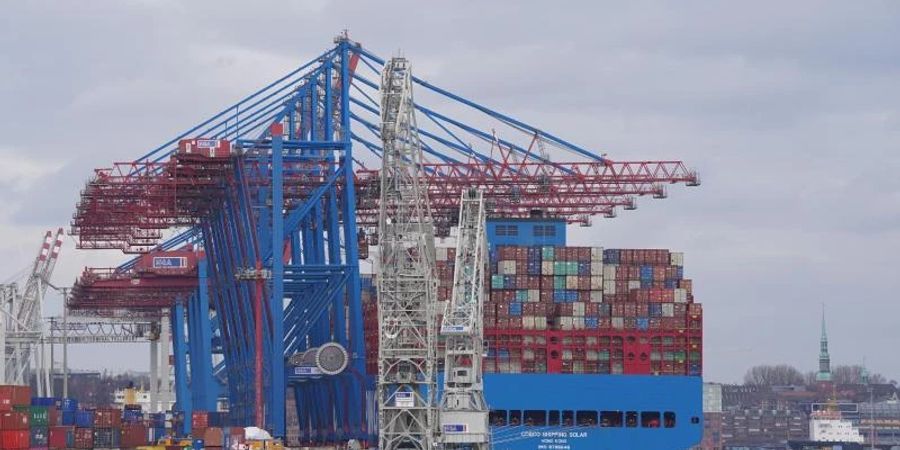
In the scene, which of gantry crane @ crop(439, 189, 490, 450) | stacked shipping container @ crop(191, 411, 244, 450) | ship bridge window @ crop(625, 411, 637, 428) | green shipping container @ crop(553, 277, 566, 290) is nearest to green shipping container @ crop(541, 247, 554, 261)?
green shipping container @ crop(553, 277, 566, 290)

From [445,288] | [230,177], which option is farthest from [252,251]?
[445,288]

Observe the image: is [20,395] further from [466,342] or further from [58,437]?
[466,342]

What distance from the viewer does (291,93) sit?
89.6m

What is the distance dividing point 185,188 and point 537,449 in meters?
19.7

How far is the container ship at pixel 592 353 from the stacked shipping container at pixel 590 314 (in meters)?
0.04

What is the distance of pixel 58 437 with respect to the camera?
7000 centimetres

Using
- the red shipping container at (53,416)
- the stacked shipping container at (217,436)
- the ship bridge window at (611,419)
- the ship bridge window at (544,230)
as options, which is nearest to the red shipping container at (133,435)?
the stacked shipping container at (217,436)

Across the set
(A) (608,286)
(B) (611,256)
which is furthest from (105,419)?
(B) (611,256)

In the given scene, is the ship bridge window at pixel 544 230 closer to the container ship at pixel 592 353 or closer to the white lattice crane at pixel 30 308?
the container ship at pixel 592 353

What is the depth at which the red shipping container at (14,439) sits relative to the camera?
213 feet

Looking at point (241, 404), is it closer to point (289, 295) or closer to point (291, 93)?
point (289, 295)

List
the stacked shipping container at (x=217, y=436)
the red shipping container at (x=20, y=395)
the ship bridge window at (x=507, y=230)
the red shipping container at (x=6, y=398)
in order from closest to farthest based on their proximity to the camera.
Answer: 1. the red shipping container at (x=6, y=398)
2. the red shipping container at (x=20, y=395)
3. the stacked shipping container at (x=217, y=436)
4. the ship bridge window at (x=507, y=230)

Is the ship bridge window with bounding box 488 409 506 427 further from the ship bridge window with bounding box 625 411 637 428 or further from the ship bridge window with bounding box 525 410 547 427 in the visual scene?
the ship bridge window with bounding box 625 411 637 428

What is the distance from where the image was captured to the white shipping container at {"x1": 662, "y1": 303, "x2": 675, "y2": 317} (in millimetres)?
82562
